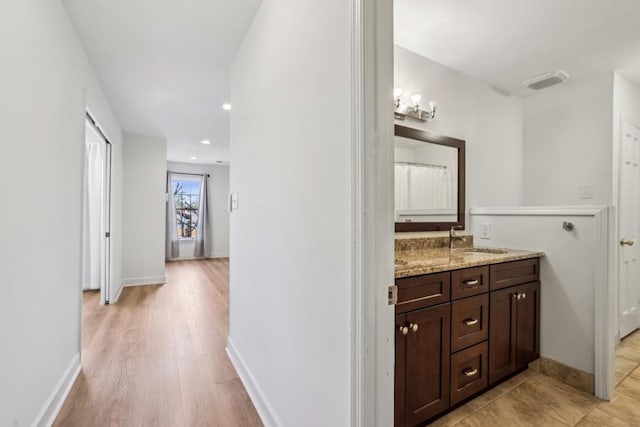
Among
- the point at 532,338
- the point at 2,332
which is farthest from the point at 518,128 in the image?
the point at 2,332

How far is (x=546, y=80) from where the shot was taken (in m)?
2.53

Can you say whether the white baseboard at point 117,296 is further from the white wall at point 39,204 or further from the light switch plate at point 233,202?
the light switch plate at point 233,202

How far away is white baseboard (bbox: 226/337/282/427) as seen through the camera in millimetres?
1538

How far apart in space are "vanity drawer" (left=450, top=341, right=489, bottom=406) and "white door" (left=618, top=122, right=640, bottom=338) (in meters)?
1.89

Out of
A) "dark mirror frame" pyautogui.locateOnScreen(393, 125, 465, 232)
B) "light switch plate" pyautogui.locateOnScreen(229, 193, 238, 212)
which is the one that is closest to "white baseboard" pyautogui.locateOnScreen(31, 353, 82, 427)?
"light switch plate" pyautogui.locateOnScreen(229, 193, 238, 212)

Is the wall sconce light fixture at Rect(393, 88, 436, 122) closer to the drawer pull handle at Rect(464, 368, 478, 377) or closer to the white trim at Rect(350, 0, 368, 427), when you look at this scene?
the white trim at Rect(350, 0, 368, 427)

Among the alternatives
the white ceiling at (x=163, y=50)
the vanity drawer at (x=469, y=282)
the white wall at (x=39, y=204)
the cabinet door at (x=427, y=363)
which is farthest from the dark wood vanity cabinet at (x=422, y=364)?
the white ceiling at (x=163, y=50)

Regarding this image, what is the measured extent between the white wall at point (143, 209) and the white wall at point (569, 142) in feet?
16.7

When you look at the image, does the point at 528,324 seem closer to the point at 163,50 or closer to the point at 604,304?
the point at 604,304

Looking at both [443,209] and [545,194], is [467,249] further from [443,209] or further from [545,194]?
[545,194]

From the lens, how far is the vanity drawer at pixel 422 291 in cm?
139

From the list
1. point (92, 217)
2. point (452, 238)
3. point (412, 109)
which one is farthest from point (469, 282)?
point (92, 217)

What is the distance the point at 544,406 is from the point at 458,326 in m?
0.79

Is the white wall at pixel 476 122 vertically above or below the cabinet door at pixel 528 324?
above
